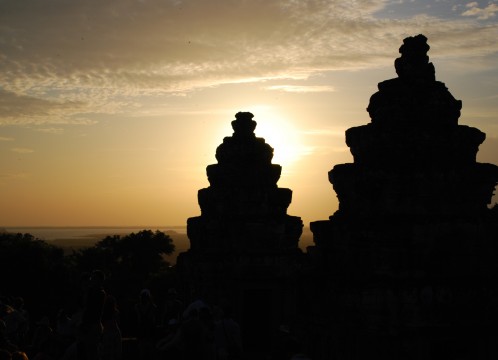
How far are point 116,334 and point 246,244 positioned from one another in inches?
314

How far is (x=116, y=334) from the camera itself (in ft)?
→ 30.7

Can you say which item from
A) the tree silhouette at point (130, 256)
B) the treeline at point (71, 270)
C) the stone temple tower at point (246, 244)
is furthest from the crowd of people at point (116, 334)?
the tree silhouette at point (130, 256)

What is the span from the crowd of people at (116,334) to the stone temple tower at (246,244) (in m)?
4.46

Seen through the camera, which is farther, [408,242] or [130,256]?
[130,256]

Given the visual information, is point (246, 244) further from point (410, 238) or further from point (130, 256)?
point (130, 256)

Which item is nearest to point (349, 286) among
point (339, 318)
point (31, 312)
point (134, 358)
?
point (339, 318)

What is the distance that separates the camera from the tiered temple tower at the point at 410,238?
29.6ft

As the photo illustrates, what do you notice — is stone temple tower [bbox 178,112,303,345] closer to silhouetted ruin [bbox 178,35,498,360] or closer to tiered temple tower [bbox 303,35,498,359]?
silhouetted ruin [bbox 178,35,498,360]

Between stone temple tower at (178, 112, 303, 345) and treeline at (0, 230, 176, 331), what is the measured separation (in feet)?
46.8

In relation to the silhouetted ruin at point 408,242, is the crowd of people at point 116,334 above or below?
below

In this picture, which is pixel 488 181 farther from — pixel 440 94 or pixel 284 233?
pixel 284 233

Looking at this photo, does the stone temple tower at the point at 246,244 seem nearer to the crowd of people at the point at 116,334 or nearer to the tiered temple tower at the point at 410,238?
the crowd of people at the point at 116,334

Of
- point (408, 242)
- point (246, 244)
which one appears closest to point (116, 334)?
point (408, 242)

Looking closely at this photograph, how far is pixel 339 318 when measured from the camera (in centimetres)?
941
